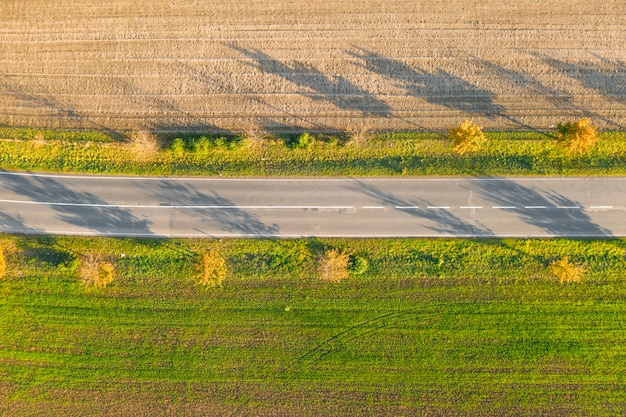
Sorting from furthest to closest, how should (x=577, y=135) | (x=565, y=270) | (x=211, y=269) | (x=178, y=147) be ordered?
(x=178, y=147)
(x=211, y=269)
(x=565, y=270)
(x=577, y=135)

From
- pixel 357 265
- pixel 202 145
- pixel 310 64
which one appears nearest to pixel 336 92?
pixel 310 64

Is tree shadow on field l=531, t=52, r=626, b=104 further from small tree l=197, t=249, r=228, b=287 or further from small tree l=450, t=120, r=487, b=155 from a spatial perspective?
small tree l=197, t=249, r=228, b=287

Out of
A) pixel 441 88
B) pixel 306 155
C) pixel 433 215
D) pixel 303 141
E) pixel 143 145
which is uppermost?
pixel 441 88

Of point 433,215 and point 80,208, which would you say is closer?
point 433,215

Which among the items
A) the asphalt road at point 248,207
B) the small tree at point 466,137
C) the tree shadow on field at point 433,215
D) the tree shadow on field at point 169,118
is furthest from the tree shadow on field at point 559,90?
the tree shadow on field at point 169,118

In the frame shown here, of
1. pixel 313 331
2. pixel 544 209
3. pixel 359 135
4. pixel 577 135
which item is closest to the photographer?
pixel 577 135

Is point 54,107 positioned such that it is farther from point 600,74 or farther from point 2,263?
point 600,74

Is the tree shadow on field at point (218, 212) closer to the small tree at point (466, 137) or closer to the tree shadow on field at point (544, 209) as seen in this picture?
the small tree at point (466, 137)
